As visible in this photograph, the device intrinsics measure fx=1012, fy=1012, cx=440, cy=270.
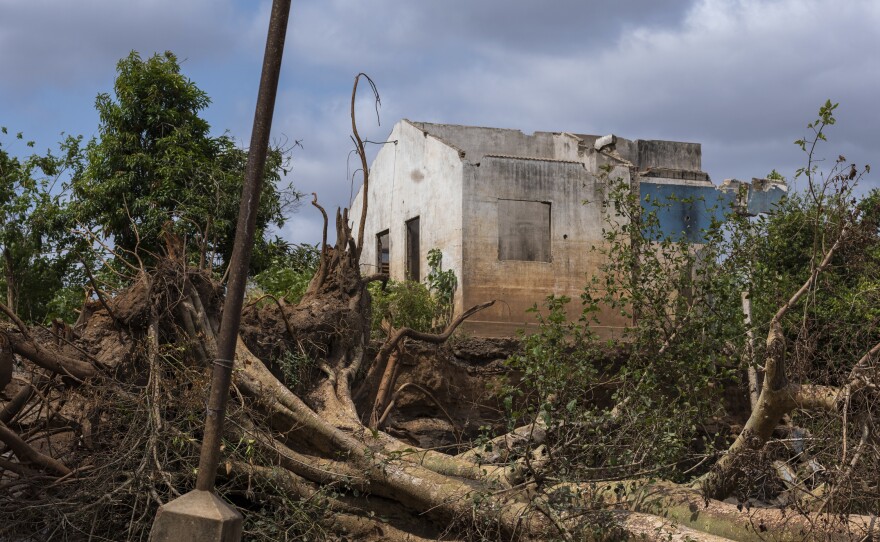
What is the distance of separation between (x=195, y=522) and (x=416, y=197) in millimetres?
17402

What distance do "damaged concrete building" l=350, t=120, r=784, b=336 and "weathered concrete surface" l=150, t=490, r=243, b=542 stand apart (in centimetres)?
1428

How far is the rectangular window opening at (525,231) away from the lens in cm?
2150

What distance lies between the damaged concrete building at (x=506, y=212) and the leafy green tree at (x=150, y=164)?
3786mm

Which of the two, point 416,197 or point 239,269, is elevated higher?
point 416,197

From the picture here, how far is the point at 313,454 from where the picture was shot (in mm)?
9602

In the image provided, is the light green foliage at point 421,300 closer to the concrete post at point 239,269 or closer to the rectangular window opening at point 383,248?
the rectangular window opening at point 383,248

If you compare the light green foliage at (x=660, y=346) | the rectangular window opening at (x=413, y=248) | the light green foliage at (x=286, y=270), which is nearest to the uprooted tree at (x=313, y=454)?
the light green foliage at (x=660, y=346)

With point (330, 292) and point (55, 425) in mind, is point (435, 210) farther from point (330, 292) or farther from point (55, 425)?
point (55, 425)

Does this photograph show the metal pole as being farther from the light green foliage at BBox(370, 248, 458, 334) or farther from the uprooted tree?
the light green foliage at BBox(370, 248, 458, 334)

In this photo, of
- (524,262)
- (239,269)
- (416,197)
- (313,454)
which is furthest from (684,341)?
(416,197)

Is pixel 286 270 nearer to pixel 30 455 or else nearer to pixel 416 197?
pixel 416 197

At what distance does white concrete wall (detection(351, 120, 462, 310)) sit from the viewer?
2114 centimetres

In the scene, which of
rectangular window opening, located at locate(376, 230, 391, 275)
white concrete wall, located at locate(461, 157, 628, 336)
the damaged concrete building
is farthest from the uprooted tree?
rectangular window opening, located at locate(376, 230, 391, 275)

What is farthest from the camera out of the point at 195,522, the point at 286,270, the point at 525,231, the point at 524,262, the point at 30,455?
the point at 525,231
